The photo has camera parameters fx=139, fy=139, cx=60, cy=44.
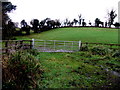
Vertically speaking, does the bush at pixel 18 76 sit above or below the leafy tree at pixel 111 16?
below

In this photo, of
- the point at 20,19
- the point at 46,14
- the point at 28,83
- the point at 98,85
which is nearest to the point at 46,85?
the point at 28,83

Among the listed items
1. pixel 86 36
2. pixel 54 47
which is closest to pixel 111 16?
pixel 86 36

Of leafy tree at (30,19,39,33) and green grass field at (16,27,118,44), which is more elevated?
leafy tree at (30,19,39,33)

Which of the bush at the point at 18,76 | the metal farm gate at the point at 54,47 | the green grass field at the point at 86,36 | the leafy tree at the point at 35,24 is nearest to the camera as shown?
the bush at the point at 18,76

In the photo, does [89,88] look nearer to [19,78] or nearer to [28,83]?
[28,83]

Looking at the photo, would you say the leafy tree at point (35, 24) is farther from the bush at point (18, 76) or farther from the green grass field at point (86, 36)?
the bush at point (18, 76)

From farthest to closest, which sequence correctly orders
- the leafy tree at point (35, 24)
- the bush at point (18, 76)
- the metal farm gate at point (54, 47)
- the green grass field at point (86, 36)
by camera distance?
the leafy tree at point (35, 24) → the green grass field at point (86, 36) → the metal farm gate at point (54, 47) → the bush at point (18, 76)

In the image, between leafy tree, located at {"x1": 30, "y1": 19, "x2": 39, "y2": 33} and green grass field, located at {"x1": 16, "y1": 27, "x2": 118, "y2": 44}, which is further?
leafy tree, located at {"x1": 30, "y1": 19, "x2": 39, "y2": 33}

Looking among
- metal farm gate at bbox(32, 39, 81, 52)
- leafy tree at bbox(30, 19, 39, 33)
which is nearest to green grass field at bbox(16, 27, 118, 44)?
leafy tree at bbox(30, 19, 39, 33)

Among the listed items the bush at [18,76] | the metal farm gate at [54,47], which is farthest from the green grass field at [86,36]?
the bush at [18,76]

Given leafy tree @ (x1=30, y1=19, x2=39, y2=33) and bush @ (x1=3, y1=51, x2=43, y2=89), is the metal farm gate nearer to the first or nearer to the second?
bush @ (x1=3, y1=51, x2=43, y2=89)

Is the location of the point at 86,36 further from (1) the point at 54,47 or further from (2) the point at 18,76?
(2) the point at 18,76

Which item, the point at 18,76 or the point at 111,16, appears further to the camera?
the point at 111,16

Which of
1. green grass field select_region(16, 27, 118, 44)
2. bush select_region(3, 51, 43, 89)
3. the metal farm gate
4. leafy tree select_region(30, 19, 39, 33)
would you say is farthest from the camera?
leafy tree select_region(30, 19, 39, 33)
